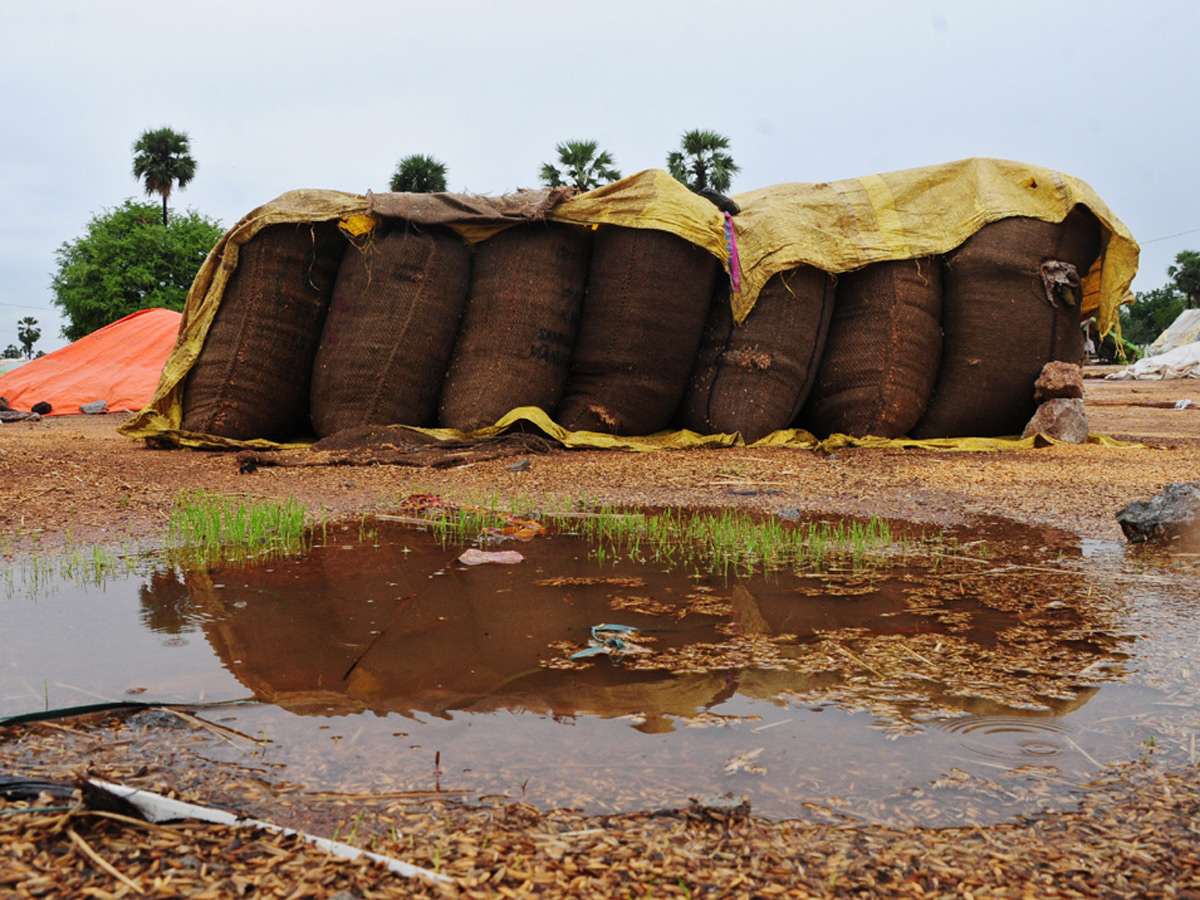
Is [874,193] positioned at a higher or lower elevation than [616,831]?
higher

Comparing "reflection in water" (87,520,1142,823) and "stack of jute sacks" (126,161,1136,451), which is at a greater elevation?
"stack of jute sacks" (126,161,1136,451)

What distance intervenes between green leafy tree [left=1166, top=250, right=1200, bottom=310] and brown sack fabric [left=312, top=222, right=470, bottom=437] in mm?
40981

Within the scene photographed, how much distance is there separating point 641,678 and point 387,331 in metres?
4.99

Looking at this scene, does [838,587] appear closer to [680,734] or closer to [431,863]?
[680,734]

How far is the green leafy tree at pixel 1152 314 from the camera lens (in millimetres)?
40344

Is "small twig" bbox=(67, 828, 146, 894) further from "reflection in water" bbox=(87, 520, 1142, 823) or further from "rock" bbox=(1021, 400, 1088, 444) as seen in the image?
"rock" bbox=(1021, 400, 1088, 444)

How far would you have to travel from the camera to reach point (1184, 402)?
13.4 m

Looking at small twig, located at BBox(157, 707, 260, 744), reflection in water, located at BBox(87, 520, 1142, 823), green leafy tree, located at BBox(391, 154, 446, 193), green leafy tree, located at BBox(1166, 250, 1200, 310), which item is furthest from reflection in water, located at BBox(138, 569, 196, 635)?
green leafy tree, located at BBox(1166, 250, 1200, 310)

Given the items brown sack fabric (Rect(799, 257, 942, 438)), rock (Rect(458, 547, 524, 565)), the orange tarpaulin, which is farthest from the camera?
the orange tarpaulin

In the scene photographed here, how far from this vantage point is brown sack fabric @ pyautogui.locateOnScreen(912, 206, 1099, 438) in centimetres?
677

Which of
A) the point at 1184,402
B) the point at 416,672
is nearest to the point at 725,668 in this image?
the point at 416,672

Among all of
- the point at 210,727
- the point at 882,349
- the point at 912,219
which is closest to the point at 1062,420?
the point at 882,349

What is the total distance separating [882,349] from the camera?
265 inches

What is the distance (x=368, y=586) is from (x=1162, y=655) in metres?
2.16
